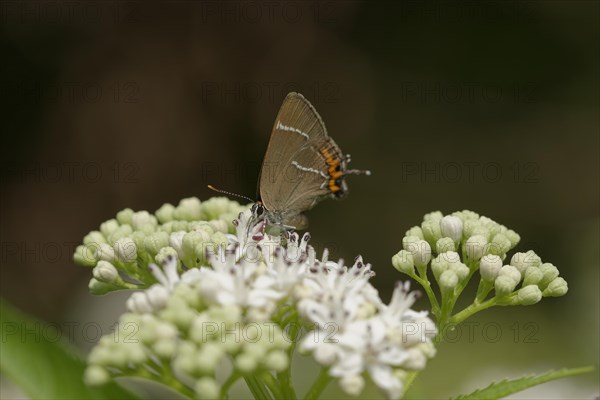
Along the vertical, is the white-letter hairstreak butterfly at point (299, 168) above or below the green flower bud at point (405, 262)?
above

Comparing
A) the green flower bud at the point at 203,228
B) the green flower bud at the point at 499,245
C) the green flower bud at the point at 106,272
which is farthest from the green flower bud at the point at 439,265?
the green flower bud at the point at 106,272

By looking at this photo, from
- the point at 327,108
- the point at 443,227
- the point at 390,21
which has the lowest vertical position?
the point at 443,227

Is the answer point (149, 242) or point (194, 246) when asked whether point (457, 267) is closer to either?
point (194, 246)

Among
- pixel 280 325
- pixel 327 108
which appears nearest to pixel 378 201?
pixel 327 108

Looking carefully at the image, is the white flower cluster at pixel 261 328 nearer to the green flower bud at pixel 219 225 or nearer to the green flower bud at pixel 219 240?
the green flower bud at pixel 219 240

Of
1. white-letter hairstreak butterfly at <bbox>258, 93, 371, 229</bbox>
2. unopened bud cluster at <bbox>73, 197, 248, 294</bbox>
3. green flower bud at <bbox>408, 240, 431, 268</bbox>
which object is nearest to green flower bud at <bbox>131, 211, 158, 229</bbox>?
unopened bud cluster at <bbox>73, 197, 248, 294</bbox>

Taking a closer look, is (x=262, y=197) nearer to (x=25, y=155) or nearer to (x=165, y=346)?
(x=165, y=346)
